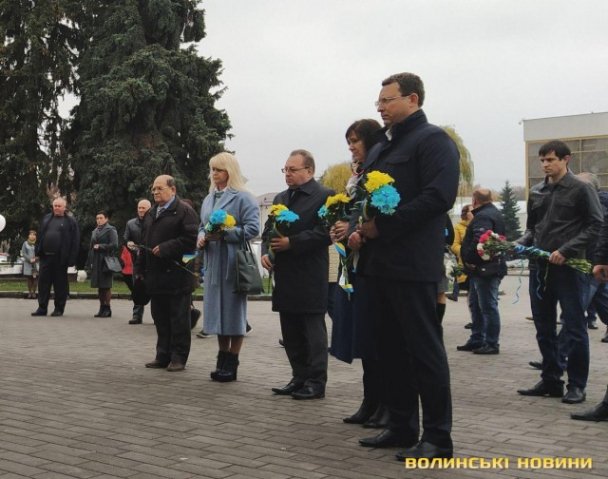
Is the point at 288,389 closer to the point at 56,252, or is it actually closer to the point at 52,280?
the point at 56,252

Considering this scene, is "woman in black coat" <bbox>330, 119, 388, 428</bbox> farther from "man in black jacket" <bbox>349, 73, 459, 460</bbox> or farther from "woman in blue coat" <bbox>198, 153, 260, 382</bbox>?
"woman in blue coat" <bbox>198, 153, 260, 382</bbox>

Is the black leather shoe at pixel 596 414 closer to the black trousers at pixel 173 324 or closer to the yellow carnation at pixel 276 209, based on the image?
the yellow carnation at pixel 276 209

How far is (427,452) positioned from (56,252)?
12.1 metres

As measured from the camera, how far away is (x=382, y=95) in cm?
499

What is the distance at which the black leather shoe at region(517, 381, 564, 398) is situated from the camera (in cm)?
691

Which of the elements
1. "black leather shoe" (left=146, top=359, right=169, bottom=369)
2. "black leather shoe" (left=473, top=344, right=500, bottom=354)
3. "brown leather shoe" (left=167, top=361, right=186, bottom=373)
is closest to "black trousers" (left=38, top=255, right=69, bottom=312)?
"black leather shoe" (left=146, top=359, right=169, bottom=369)

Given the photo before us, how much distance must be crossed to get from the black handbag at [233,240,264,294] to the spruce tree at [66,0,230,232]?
2400cm

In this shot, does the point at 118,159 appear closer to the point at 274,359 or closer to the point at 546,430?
the point at 274,359

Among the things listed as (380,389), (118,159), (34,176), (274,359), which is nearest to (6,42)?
(34,176)

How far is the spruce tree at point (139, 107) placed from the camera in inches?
1237

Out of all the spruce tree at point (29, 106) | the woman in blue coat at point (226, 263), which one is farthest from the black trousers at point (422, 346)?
the spruce tree at point (29, 106)

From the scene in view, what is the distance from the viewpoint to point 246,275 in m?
7.50

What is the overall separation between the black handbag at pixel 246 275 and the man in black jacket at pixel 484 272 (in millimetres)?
3415

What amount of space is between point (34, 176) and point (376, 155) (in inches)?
1211
